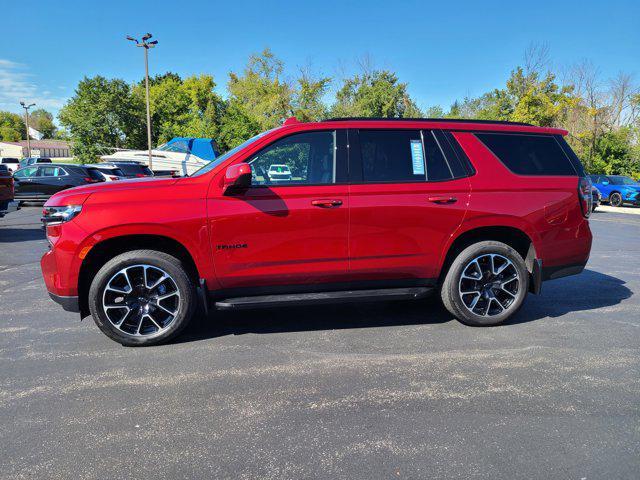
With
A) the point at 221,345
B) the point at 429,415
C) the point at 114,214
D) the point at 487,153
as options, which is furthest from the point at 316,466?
the point at 487,153

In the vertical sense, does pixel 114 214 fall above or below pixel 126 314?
above

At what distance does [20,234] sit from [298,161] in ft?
31.7

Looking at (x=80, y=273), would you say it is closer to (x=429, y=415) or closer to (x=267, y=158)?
(x=267, y=158)

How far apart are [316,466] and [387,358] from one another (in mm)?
1481

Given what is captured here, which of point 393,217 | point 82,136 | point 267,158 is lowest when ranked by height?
point 393,217

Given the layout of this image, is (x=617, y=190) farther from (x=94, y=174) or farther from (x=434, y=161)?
(x=94, y=174)

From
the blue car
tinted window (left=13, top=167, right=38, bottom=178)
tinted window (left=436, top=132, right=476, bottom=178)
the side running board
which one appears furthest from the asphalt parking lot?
the blue car

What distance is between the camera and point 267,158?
4.08 meters

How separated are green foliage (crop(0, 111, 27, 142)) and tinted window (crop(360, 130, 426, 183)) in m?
138

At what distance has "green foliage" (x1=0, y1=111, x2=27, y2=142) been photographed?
381 feet

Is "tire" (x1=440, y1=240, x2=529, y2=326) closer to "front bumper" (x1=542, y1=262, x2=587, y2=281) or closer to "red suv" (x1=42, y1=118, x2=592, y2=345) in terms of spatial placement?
"red suv" (x1=42, y1=118, x2=592, y2=345)

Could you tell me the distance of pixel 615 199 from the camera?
71.0ft

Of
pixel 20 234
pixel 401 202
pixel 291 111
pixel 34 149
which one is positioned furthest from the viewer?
pixel 34 149

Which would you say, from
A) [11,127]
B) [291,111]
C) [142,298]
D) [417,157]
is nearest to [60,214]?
[142,298]
